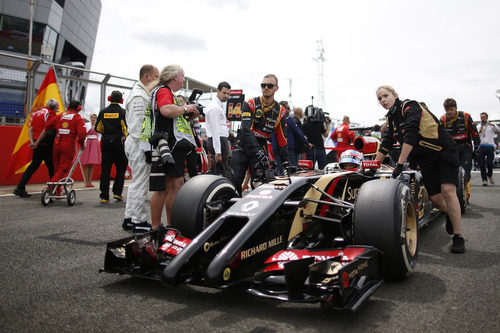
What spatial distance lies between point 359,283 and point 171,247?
1.26 m

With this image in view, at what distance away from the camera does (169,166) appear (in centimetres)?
377

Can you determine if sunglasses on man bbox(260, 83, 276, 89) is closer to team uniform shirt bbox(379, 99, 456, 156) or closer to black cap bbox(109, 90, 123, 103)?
team uniform shirt bbox(379, 99, 456, 156)

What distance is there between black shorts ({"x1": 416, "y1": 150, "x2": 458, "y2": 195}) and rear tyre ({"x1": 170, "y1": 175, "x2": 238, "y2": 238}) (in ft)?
6.93

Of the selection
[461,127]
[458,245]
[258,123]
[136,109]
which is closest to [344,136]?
[461,127]

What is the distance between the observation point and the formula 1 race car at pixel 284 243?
7.12 feet

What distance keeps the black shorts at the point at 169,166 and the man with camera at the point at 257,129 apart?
826mm

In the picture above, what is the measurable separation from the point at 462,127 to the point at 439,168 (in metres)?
3.61

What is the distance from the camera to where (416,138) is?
12.4ft

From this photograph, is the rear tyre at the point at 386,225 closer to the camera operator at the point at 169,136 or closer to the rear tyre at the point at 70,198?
the camera operator at the point at 169,136

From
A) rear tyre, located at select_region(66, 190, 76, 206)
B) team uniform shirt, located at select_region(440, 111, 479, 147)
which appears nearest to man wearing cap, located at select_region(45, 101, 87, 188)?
rear tyre, located at select_region(66, 190, 76, 206)

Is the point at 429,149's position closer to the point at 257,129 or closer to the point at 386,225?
the point at 386,225

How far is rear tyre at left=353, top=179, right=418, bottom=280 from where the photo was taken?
8.55 feet

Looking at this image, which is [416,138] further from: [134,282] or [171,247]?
[134,282]

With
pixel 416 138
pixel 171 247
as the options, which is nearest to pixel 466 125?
pixel 416 138
